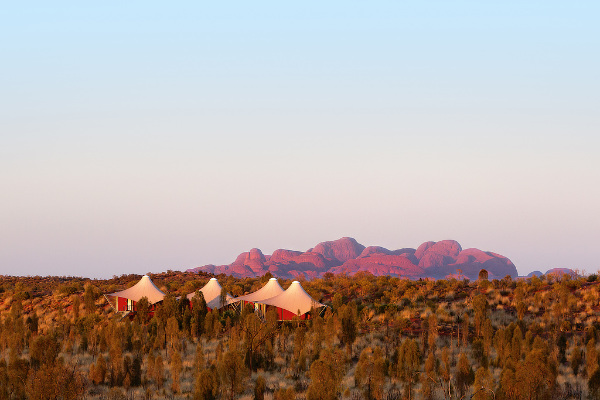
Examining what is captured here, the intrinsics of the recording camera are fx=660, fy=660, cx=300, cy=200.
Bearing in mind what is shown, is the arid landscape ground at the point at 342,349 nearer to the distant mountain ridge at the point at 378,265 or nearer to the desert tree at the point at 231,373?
the desert tree at the point at 231,373

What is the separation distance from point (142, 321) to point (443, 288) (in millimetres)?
18588

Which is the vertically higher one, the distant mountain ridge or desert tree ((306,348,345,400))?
the distant mountain ridge

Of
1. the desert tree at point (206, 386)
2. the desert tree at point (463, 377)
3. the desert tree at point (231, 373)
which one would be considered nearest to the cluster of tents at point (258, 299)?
the desert tree at point (231, 373)

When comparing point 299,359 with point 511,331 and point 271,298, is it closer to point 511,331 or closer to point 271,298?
point 511,331

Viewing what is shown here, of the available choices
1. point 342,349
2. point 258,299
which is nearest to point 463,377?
point 342,349

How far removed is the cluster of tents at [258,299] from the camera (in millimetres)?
32469

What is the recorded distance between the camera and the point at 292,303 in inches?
1284

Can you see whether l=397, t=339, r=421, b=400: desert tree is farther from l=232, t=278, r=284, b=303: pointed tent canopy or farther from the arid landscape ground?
l=232, t=278, r=284, b=303: pointed tent canopy

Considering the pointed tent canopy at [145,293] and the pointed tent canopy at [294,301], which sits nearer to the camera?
the pointed tent canopy at [294,301]

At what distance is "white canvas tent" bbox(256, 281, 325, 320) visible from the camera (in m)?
32.3

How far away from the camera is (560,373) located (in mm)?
22078

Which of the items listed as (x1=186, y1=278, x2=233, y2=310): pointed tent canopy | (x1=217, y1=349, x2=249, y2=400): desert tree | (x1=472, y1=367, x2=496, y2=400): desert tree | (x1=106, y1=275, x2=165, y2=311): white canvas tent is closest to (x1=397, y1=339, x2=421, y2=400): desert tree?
(x1=472, y1=367, x2=496, y2=400): desert tree

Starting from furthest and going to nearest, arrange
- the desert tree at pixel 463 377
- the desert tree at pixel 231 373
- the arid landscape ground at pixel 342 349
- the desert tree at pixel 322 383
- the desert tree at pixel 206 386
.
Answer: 1. the desert tree at pixel 463 377
2. the desert tree at pixel 231 373
3. the arid landscape ground at pixel 342 349
4. the desert tree at pixel 206 386
5. the desert tree at pixel 322 383

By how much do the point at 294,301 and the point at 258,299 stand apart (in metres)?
2.33
